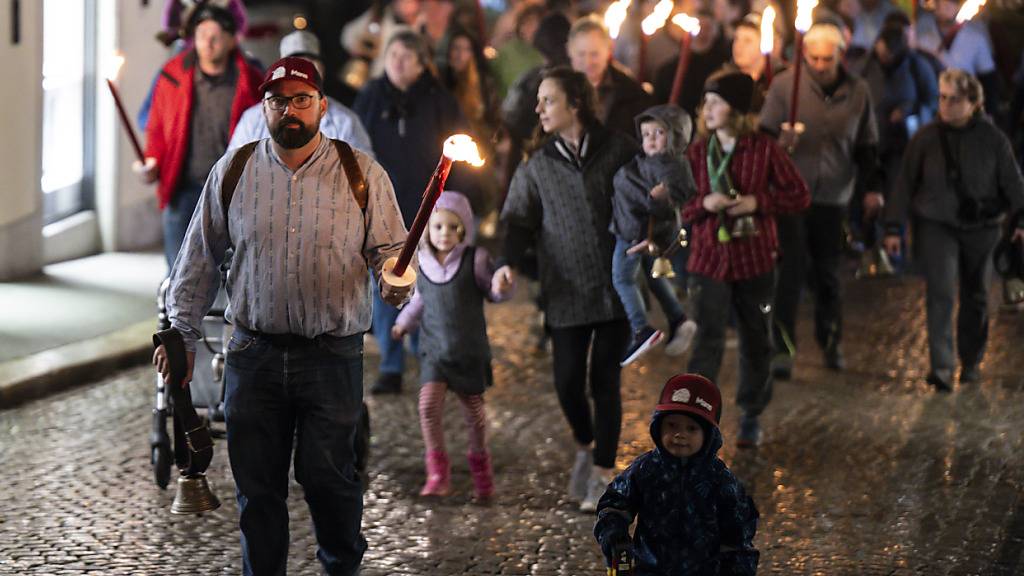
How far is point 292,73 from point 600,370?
2534 mm

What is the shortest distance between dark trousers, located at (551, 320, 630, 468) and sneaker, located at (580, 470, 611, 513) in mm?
63

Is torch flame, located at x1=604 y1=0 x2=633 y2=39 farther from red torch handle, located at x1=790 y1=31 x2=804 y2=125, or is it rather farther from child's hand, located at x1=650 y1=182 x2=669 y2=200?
child's hand, located at x1=650 y1=182 x2=669 y2=200

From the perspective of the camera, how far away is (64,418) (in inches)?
391

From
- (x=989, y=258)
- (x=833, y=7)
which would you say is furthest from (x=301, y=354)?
(x=833, y=7)

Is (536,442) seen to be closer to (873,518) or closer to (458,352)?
(458,352)

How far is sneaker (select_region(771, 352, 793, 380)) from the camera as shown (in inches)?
450

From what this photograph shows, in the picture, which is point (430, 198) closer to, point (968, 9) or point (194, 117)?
point (194, 117)

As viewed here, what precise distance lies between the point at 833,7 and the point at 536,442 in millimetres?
10014

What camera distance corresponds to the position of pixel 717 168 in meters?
9.52

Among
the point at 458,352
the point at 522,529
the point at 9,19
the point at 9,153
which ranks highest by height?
the point at 9,19

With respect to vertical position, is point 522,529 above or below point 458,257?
below

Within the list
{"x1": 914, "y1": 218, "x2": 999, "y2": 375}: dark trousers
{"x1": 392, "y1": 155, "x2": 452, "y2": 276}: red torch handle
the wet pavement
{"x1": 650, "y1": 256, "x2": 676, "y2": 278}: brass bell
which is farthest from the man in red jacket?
{"x1": 392, "y1": 155, "x2": 452, "y2": 276}: red torch handle

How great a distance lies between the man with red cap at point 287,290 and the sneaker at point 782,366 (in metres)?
5.32

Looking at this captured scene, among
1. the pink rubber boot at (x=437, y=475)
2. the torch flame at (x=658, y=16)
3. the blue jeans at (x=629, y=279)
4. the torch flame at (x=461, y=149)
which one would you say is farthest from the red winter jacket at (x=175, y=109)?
the torch flame at (x=461, y=149)
